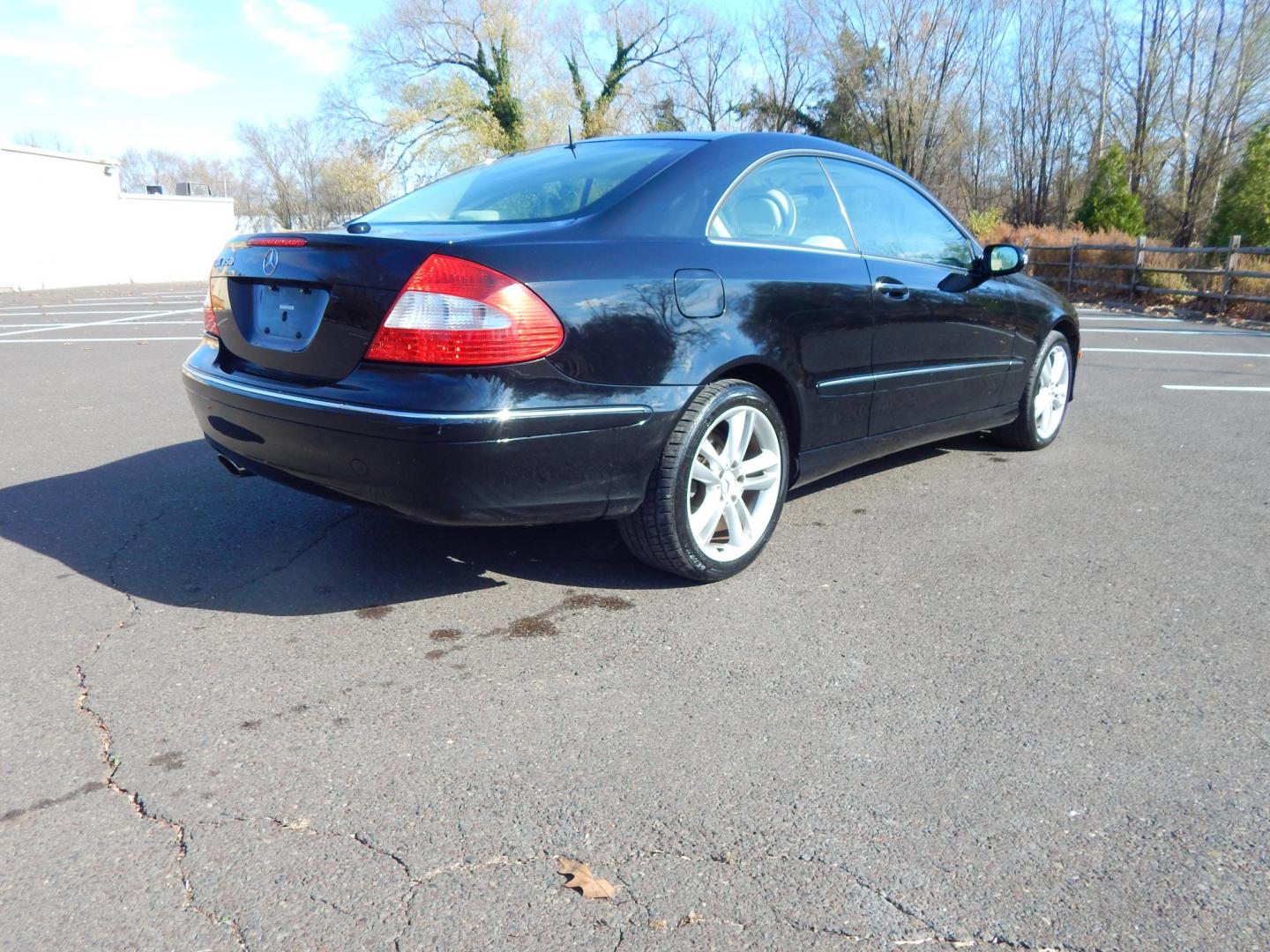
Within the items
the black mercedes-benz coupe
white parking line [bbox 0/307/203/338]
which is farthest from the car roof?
white parking line [bbox 0/307/203/338]

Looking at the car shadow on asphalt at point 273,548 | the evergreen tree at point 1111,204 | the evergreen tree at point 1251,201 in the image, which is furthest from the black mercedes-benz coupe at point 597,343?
the evergreen tree at point 1111,204

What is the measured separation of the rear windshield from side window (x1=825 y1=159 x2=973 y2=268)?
84 cm

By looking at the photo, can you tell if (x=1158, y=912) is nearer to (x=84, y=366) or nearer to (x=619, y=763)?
(x=619, y=763)

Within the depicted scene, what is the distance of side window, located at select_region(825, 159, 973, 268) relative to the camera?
419 centimetres

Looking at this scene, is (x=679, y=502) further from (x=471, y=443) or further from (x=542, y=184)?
(x=542, y=184)

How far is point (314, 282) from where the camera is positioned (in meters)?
3.06

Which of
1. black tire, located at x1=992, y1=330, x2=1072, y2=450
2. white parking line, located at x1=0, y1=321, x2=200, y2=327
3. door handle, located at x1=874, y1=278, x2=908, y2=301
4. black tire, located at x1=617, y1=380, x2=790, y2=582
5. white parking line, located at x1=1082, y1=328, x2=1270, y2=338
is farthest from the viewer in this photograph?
white parking line, located at x1=0, y1=321, x2=200, y2=327

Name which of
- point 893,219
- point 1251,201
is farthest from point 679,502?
point 1251,201

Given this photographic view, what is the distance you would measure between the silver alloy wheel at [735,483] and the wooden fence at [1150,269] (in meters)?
11.4

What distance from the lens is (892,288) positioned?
413 centimetres

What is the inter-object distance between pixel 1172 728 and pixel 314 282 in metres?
2.69

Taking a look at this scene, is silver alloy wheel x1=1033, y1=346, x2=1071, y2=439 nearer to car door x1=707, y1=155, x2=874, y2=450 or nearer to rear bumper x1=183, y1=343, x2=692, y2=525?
car door x1=707, y1=155, x2=874, y2=450

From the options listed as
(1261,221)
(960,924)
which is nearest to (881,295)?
(960,924)

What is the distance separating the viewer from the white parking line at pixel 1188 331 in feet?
43.5
